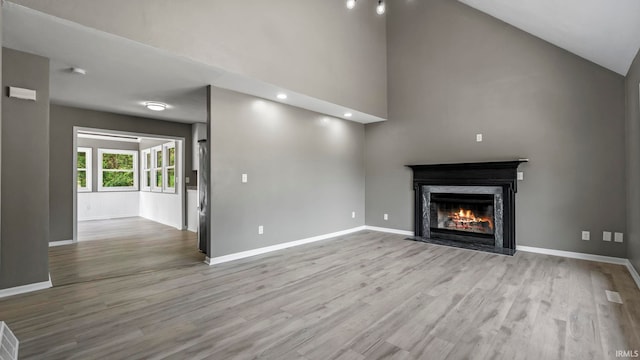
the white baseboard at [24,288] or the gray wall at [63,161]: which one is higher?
the gray wall at [63,161]

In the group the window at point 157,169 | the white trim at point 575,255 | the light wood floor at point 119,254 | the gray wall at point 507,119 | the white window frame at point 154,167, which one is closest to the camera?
the light wood floor at point 119,254

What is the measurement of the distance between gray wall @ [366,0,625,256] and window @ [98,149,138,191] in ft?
27.1

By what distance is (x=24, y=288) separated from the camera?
2930 millimetres

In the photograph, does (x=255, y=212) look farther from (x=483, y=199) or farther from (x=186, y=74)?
(x=483, y=199)

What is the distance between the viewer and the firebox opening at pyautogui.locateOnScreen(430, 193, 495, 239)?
4.82m

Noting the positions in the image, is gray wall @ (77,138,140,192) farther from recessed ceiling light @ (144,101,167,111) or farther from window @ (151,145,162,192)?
recessed ceiling light @ (144,101,167,111)

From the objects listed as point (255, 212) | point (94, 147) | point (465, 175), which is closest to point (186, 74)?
point (255, 212)

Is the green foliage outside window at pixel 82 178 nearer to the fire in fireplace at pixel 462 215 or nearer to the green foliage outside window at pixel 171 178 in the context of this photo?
the green foliage outside window at pixel 171 178

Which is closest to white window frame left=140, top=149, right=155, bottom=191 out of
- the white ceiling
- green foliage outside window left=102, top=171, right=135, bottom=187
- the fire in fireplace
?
green foliage outside window left=102, top=171, right=135, bottom=187

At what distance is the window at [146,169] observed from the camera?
890 centimetres

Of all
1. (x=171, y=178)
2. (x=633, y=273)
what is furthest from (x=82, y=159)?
(x=633, y=273)

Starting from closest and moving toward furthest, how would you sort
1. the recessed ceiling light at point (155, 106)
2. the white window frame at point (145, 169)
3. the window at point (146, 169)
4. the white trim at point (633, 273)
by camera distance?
the white trim at point (633, 273), the recessed ceiling light at point (155, 106), the white window frame at point (145, 169), the window at point (146, 169)

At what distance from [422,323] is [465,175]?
136 inches

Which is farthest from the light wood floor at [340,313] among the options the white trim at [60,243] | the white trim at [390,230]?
the white trim at [60,243]
